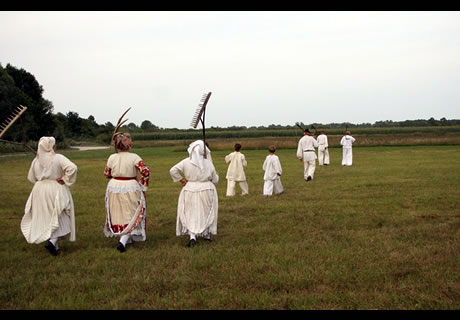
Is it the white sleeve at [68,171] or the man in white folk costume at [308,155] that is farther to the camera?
the man in white folk costume at [308,155]

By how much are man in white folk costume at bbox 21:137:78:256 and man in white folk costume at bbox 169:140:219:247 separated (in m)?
1.82

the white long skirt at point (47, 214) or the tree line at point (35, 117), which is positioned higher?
the tree line at point (35, 117)

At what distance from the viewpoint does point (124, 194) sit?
803cm

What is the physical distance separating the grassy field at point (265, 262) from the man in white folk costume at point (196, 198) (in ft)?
0.94

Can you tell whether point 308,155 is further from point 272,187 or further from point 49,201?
point 49,201

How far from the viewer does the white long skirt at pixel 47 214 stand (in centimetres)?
780

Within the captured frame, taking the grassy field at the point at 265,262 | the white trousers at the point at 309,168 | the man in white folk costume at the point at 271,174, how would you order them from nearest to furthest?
the grassy field at the point at 265,262 < the man in white folk costume at the point at 271,174 < the white trousers at the point at 309,168

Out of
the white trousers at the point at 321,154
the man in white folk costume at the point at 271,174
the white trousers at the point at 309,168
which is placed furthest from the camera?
the white trousers at the point at 321,154

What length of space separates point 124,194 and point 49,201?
1234 millimetres

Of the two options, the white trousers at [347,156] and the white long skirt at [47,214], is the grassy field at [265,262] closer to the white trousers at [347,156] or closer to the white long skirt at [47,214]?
the white long skirt at [47,214]

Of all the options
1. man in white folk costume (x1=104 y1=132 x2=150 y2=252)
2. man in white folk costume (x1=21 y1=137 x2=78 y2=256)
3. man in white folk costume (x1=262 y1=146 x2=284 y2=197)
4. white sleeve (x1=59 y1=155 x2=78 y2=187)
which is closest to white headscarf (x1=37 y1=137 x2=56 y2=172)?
man in white folk costume (x1=21 y1=137 x2=78 y2=256)

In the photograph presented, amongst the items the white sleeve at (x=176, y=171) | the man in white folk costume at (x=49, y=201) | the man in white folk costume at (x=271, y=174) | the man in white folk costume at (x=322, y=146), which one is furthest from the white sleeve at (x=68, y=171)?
the man in white folk costume at (x=322, y=146)
